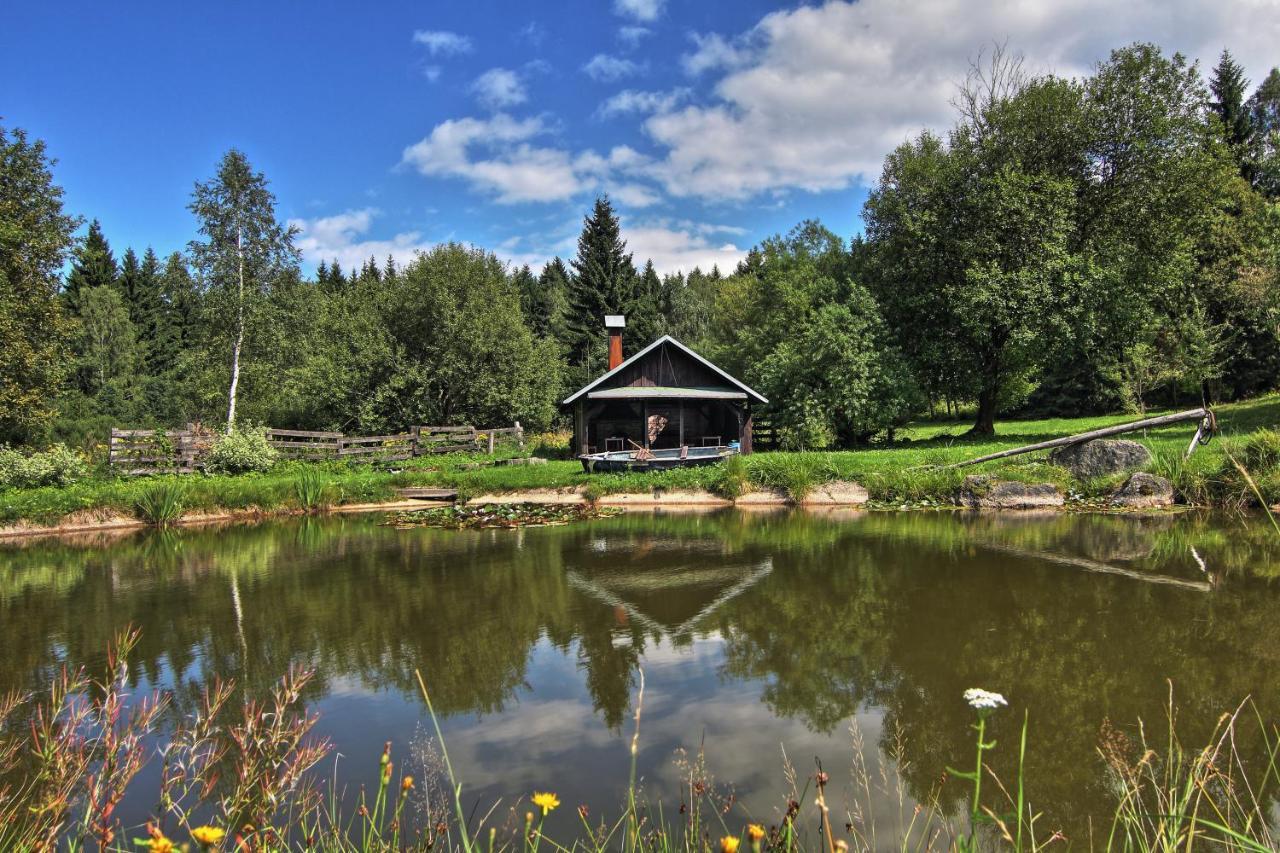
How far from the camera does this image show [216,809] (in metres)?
4.71

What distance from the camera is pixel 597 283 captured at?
5103cm

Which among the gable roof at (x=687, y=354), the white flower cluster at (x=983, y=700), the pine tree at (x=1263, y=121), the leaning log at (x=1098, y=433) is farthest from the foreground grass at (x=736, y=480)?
the pine tree at (x=1263, y=121)

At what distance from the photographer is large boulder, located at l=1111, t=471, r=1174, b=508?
Answer: 16203 millimetres

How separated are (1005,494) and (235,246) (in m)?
30.8

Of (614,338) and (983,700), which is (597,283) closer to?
(614,338)

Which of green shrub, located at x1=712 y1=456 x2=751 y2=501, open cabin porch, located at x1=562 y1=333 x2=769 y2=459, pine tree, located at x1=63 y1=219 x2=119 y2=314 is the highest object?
pine tree, located at x1=63 y1=219 x2=119 y2=314

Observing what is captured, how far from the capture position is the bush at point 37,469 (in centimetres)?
1836

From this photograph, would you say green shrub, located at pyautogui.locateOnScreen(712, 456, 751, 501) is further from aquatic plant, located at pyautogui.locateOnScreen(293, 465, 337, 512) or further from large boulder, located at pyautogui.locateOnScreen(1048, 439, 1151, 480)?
aquatic plant, located at pyautogui.locateOnScreen(293, 465, 337, 512)

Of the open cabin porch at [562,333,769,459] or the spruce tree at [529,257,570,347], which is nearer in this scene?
the open cabin porch at [562,333,769,459]

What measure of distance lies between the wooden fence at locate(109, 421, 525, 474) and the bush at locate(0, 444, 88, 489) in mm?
2270

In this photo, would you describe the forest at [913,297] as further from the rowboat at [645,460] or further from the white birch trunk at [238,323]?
the rowboat at [645,460]

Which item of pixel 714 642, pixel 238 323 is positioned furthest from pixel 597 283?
pixel 714 642

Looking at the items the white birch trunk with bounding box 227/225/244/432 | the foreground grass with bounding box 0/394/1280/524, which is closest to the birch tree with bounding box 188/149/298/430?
the white birch trunk with bounding box 227/225/244/432

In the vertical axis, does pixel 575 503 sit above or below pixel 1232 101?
below
